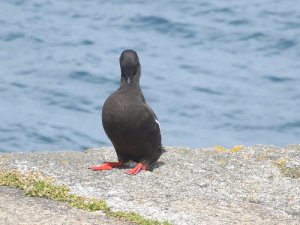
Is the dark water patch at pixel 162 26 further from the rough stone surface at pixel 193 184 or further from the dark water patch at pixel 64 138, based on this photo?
the rough stone surface at pixel 193 184

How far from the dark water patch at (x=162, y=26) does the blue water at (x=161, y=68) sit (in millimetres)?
25

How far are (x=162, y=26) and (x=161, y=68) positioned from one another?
248cm

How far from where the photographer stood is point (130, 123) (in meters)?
9.30

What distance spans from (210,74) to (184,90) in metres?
0.90

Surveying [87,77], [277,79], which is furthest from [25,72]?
[277,79]

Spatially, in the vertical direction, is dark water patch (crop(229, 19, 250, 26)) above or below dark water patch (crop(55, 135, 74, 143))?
above

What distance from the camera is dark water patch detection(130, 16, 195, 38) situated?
23495 mm

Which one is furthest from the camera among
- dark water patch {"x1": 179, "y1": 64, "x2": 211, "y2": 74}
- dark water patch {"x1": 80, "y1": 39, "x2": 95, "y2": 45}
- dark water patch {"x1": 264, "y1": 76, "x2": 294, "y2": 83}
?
dark water patch {"x1": 80, "y1": 39, "x2": 95, "y2": 45}

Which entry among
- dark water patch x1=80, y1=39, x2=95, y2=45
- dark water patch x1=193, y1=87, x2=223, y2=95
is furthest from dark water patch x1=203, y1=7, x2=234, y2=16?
dark water patch x1=193, y1=87, x2=223, y2=95

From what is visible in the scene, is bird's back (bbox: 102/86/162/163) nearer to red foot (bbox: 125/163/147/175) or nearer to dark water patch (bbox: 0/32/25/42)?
red foot (bbox: 125/163/147/175)

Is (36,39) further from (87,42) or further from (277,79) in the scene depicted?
(277,79)

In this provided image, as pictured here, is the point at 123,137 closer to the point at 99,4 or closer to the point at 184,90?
the point at 184,90

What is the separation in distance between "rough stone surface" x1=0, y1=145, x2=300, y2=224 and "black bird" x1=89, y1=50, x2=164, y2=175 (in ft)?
0.67

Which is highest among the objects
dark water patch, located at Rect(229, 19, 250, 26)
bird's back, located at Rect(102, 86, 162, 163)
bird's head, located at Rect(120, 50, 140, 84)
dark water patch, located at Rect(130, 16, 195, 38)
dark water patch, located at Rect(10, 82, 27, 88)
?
bird's head, located at Rect(120, 50, 140, 84)
